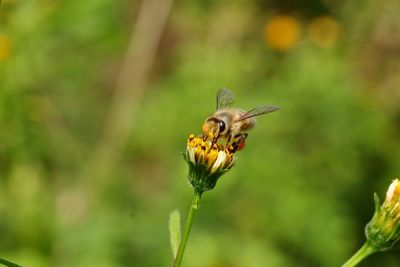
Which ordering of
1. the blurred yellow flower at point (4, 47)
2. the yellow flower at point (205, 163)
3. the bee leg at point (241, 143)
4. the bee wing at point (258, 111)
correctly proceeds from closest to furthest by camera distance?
the yellow flower at point (205, 163)
the bee leg at point (241, 143)
the bee wing at point (258, 111)
the blurred yellow flower at point (4, 47)

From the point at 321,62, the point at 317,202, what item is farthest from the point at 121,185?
the point at 321,62

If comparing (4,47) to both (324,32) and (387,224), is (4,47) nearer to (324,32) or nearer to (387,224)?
(387,224)

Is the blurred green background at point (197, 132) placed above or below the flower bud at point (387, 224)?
above

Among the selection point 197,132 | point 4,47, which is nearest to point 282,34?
point 197,132

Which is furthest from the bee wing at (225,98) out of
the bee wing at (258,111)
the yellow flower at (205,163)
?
the yellow flower at (205,163)

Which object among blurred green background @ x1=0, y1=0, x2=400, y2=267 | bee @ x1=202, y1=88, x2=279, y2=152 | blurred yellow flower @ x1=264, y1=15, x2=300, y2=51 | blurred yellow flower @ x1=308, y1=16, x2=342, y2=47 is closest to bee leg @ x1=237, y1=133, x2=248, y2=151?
bee @ x1=202, y1=88, x2=279, y2=152

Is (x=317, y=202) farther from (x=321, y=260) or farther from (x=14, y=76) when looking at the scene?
(x=14, y=76)

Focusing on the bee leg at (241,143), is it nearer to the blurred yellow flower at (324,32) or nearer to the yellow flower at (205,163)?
the yellow flower at (205,163)

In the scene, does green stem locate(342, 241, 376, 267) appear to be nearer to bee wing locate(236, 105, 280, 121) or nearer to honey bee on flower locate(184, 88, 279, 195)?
honey bee on flower locate(184, 88, 279, 195)
